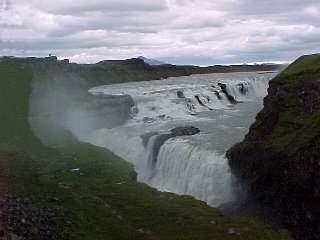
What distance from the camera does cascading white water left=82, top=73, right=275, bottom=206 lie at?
99.0 ft

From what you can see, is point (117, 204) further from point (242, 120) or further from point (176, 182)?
point (242, 120)

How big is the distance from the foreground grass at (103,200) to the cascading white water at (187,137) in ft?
10.3

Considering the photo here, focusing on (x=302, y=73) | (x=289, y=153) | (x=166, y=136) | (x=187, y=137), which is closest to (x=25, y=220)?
(x=289, y=153)

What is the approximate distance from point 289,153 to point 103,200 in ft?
28.8

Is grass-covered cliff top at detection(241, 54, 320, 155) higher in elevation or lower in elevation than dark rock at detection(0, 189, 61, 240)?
higher

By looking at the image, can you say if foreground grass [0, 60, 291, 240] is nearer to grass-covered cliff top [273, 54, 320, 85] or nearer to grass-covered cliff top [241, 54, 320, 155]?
grass-covered cliff top [241, 54, 320, 155]

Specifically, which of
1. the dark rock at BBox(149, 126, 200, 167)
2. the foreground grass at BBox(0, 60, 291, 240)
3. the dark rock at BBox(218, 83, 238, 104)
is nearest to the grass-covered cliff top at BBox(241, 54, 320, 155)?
the foreground grass at BBox(0, 60, 291, 240)

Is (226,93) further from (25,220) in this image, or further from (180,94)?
(25,220)

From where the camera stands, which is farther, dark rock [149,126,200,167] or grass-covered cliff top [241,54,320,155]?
dark rock [149,126,200,167]

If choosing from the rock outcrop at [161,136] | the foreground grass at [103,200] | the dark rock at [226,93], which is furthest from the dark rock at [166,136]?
the dark rock at [226,93]

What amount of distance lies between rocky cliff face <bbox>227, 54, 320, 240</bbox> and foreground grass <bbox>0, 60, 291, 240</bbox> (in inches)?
82.4

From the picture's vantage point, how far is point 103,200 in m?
24.5

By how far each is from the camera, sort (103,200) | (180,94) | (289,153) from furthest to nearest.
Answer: (180,94) → (103,200) → (289,153)

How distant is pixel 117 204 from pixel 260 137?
872 cm
